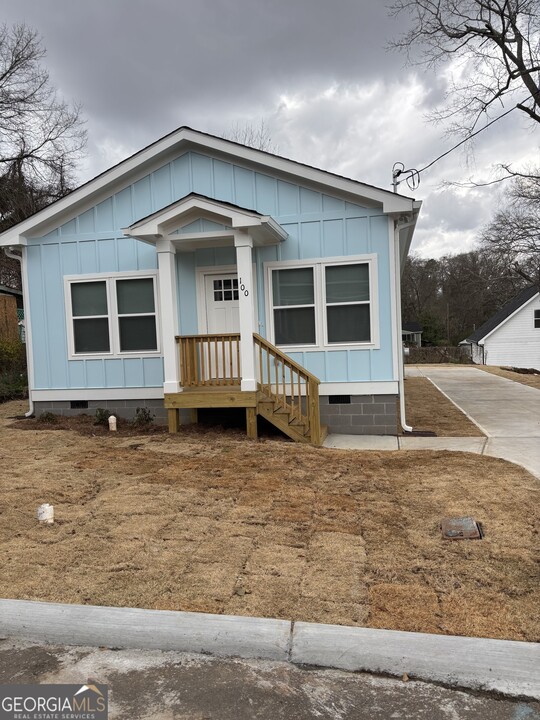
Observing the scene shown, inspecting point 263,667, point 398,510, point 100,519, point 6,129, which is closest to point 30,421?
point 100,519

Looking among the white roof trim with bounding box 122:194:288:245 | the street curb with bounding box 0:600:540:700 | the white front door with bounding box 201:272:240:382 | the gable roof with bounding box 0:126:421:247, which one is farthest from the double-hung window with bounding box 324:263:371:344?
the street curb with bounding box 0:600:540:700

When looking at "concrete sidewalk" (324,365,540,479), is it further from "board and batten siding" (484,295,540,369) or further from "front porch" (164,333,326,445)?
"board and batten siding" (484,295,540,369)

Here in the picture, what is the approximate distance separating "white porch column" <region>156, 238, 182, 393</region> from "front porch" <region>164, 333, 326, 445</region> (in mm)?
127

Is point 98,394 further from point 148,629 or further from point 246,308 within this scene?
point 148,629

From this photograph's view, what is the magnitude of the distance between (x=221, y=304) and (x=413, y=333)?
43492 millimetres

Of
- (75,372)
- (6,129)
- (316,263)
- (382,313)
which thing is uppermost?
(6,129)

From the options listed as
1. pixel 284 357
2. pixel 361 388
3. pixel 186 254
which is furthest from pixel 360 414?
pixel 186 254

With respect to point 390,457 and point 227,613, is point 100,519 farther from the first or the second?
point 390,457

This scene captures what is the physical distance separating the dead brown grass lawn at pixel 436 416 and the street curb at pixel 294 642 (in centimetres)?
593

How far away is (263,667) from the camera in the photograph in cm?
252

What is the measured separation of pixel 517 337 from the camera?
114ft

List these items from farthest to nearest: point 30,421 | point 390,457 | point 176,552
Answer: point 30,421 → point 390,457 → point 176,552

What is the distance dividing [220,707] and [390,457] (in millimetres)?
4724

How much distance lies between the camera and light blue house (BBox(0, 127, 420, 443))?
7.82 m
